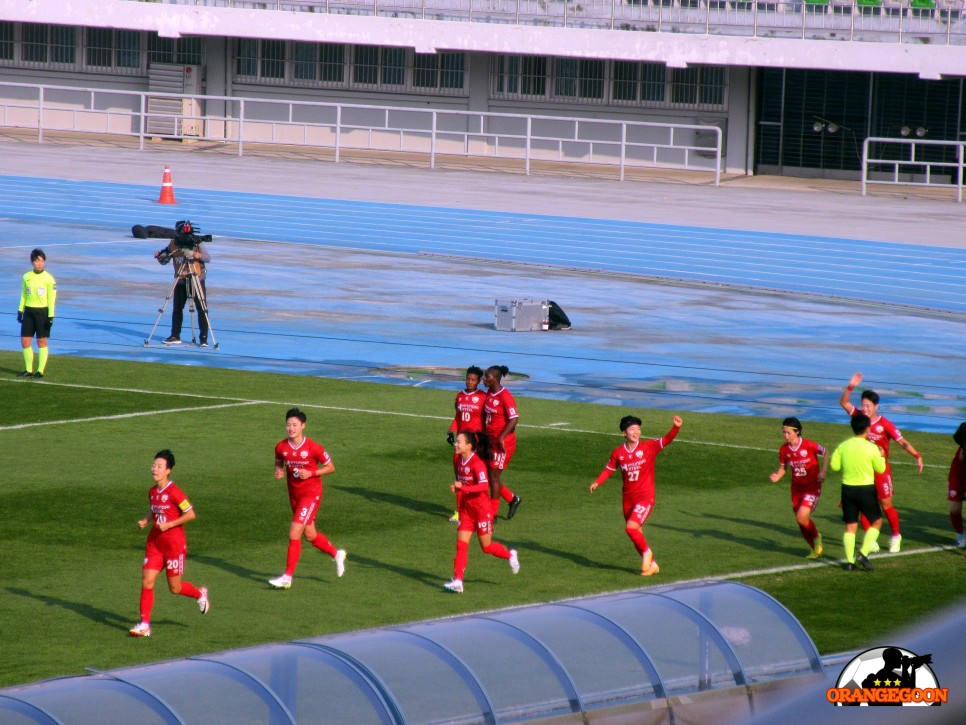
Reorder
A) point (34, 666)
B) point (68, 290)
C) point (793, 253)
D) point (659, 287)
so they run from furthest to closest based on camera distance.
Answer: point (793, 253), point (659, 287), point (68, 290), point (34, 666)

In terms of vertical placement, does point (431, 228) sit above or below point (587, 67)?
below

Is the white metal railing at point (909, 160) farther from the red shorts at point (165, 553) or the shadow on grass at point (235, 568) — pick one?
the red shorts at point (165, 553)

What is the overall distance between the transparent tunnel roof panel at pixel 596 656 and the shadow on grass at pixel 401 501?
26.1 ft

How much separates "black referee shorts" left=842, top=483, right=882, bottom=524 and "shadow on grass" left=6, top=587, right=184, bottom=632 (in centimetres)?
566

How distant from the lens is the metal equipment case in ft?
83.4

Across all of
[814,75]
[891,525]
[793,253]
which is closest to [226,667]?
[891,525]

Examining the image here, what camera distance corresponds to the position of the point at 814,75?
Answer: 48.3m

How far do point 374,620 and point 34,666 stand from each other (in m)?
2.48

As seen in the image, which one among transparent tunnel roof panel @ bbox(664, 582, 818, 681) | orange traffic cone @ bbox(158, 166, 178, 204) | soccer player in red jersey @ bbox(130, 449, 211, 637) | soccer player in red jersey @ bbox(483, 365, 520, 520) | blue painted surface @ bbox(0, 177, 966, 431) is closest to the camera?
transparent tunnel roof panel @ bbox(664, 582, 818, 681)

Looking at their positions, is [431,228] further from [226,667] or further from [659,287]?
[226,667]

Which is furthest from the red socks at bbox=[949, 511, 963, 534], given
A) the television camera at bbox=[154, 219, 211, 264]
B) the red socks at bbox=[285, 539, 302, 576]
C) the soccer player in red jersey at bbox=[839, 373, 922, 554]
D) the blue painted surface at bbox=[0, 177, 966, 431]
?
the television camera at bbox=[154, 219, 211, 264]

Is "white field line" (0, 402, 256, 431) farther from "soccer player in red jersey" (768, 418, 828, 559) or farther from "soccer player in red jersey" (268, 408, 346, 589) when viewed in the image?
"soccer player in red jersey" (768, 418, 828, 559)

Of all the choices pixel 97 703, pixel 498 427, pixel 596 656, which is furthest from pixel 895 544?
pixel 97 703

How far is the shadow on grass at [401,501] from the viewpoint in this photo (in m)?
14.9
